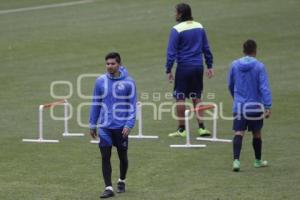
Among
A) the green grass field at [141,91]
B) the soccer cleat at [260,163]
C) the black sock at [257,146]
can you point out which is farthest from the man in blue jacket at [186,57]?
the black sock at [257,146]

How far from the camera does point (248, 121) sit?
1298 cm

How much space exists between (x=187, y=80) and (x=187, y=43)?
2.11 ft

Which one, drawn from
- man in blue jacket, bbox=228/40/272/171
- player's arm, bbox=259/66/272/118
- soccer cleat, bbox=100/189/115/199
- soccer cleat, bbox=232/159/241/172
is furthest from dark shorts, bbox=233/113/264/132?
soccer cleat, bbox=100/189/115/199

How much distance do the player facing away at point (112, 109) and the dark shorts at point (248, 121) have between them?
2.02 metres

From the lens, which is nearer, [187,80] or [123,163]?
[123,163]

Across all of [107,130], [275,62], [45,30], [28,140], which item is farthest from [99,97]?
[45,30]

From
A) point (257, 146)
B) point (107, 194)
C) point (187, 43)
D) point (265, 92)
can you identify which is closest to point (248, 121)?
point (257, 146)

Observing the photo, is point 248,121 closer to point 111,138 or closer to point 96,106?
point 111,138

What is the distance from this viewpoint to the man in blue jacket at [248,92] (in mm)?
12781

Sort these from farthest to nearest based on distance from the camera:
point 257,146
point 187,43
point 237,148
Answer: point 187,43 → point 257,146 → point 237,148

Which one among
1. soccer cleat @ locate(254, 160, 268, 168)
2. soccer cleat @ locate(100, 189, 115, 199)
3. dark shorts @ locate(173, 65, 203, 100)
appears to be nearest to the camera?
soccer cleat @ locate(100, 189, 115, 199)

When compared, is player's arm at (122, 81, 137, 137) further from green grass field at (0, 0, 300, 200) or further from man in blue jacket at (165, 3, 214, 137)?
man in blue jacket at (165, 3, 214, 137)

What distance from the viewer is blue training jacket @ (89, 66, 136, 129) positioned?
11.5 metres

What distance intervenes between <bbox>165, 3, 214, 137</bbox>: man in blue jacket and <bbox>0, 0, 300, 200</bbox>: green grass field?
0.78 meters
